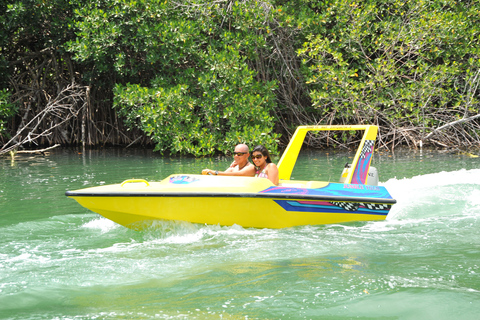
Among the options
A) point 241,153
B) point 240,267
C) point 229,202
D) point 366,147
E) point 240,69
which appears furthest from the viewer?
point 240,69

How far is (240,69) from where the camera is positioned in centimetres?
1146

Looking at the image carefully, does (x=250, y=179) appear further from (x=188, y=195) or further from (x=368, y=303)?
(x=368, y=303)

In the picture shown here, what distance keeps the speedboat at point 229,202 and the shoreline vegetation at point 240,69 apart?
19.2 feet

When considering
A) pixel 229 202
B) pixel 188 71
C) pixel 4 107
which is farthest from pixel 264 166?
pixel 4 107

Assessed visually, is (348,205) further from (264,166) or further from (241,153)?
(241,153)

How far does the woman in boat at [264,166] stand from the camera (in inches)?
209

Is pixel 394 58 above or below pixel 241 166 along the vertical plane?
above

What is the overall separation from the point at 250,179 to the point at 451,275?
2.03m

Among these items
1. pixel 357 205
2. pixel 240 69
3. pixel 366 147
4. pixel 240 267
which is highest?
pixel 240 69

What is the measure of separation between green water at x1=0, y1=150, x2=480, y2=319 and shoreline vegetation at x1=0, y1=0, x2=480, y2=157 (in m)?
5.44

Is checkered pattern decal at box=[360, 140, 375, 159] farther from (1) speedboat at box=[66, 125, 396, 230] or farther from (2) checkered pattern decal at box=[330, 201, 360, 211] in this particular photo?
(2) checkered pattern decal at box=[330, 201, 360, 211]

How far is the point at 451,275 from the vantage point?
3.61 metres

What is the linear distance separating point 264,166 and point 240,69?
20.8ft

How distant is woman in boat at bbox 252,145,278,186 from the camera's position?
5.31 meters
